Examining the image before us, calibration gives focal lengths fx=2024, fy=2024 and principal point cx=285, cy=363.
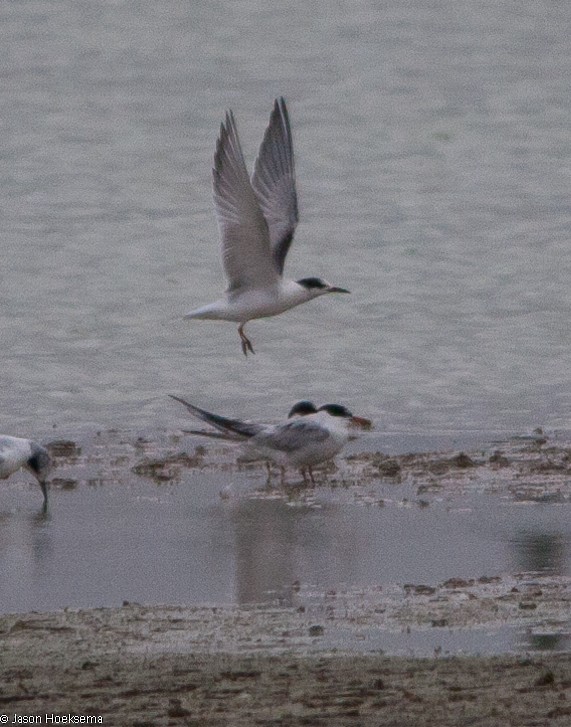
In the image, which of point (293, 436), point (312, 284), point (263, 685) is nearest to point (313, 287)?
point (312, 284)

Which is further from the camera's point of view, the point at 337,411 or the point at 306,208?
the point at 306,208

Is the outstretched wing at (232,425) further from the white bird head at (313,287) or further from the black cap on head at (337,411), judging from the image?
the white bird head at (313,287)

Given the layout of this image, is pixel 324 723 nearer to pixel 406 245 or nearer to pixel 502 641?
pixel 502 641

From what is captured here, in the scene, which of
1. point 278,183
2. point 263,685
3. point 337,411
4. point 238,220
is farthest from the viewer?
point 278,183

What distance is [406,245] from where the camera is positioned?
1830 centimetres

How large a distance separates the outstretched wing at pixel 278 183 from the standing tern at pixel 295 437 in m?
1.69

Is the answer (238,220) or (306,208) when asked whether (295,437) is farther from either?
(306,208)

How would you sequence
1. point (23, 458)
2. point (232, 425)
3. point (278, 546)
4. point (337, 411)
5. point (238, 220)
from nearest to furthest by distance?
point (278, 546)
point (23, 458)
point (232, 425)
point (337, 411)
point (238, 220)

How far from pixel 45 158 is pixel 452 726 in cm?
1694

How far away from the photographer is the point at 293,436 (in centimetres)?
1122

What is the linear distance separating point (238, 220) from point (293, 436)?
1767 millimetres

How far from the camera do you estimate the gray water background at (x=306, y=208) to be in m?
14.0

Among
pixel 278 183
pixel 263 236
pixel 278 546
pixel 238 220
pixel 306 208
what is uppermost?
pixel 278 183

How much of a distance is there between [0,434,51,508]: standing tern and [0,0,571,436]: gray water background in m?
1.59
